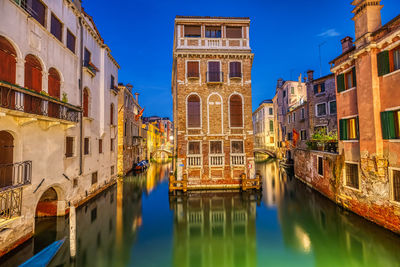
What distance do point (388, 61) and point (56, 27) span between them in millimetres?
17427

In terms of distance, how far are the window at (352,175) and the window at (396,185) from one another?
243cm

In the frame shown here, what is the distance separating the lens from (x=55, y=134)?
11.1 m

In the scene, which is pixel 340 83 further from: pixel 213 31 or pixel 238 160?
pixel 213 31

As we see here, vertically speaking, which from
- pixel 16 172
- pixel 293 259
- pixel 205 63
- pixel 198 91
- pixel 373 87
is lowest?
pixel 293 259

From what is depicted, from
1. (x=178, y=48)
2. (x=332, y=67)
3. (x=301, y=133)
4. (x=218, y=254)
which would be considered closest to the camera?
(x=218, y=254)

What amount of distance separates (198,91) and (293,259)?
13799 mm

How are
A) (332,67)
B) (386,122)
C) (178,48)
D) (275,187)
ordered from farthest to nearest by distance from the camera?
(275,187) < (178,48) < (332,67) < (386,122)

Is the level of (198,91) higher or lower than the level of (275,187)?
higher

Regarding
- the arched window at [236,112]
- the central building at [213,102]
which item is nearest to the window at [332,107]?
the central building at [213,102]

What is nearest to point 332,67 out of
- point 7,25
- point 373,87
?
point 373,87

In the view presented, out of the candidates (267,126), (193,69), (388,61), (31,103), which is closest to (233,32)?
(193,69)

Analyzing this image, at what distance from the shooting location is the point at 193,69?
18.0 metres

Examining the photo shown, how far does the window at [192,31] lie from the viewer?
18250 mm

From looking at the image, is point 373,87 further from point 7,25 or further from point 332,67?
point 7,25
